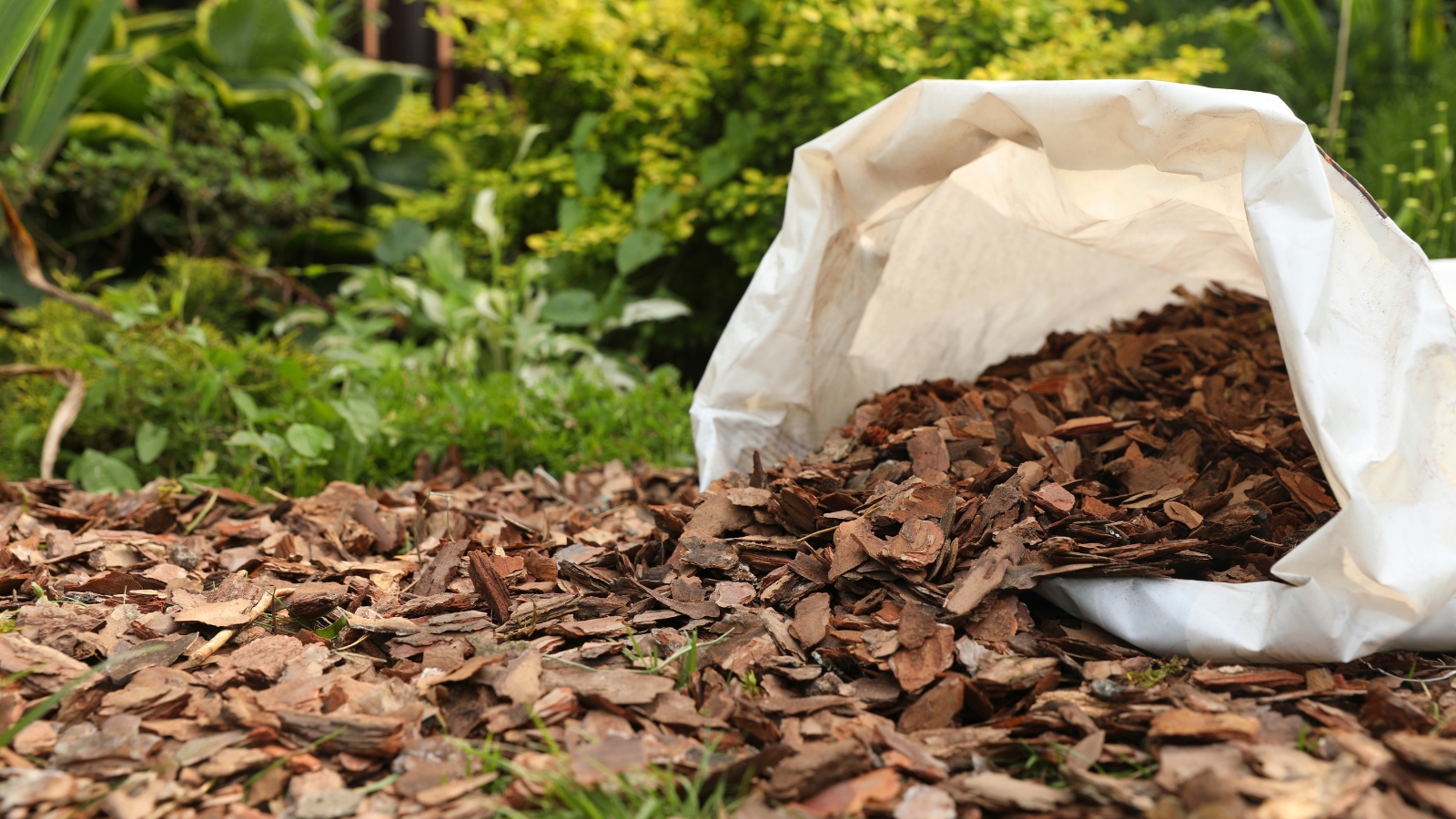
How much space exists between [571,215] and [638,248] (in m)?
0.38

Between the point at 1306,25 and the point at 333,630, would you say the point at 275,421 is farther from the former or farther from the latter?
the point at 1306,25

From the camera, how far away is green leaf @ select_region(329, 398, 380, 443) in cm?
247

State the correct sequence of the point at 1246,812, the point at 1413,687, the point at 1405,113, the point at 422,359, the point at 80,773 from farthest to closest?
the point at 1405,113
the point at 422,359
the point at 1413,687
the point at 80,773
the point at 1246,812

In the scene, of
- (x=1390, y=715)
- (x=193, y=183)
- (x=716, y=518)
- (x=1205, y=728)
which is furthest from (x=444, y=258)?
(x=1390, y=715)

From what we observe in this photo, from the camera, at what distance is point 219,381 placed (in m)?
2.54

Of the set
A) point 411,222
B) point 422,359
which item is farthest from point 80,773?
point 411,222

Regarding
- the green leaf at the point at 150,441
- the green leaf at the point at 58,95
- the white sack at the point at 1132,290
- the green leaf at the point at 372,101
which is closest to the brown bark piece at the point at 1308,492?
the white sack at the point at 1132,290

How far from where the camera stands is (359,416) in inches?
98.8

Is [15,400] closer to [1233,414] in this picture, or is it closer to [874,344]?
[874,344]

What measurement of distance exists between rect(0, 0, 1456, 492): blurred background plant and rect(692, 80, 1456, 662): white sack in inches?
28.8

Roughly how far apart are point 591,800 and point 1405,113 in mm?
4291

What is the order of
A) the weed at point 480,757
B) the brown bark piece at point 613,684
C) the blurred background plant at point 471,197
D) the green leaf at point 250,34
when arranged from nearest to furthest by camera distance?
the weed at point 480,757 → the brown bark piece at point 613,684 → the blurred background plant at point 471,197 → the green leaf at point 250,34

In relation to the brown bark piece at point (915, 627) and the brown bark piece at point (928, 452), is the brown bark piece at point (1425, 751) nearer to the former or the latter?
the brown bark piece at point (915, 627)

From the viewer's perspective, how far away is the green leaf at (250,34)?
14.8 ft
